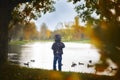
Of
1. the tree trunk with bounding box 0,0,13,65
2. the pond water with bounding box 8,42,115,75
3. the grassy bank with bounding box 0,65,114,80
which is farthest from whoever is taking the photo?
the pond water with bounding box 8,42,115,75

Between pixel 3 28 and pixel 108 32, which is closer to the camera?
pixel 108 32

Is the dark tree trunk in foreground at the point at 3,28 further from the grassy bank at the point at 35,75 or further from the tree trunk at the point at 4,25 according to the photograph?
the grassy bank at the point at 35,75

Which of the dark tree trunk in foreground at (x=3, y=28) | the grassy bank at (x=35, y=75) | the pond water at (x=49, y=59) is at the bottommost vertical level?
the pond water at (x=49, y=59)

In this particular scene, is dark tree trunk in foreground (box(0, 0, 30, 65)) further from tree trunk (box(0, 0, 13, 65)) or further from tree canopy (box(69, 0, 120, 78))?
tree canopy (box(69, 0, 120, 78))

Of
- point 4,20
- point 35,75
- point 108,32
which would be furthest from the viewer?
point 4,20

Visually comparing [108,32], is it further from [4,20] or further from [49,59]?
[49,59]

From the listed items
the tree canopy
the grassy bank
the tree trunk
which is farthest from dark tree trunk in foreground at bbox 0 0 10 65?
the tree canopy

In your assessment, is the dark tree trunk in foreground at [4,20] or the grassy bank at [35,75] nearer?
the grassy bank at [35,75]

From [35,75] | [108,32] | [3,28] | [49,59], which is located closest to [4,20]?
[3,28]

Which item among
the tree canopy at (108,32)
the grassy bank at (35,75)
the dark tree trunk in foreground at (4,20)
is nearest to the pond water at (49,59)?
the tree canopy at (108,32)

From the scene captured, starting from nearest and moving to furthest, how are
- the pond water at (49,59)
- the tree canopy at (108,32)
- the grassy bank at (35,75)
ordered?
the tree canopy at (108,32) < the grassy bank at (35,75) < the pond water at (49,59)

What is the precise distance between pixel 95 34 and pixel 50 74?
11971 mm

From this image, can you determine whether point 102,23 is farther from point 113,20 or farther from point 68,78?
point 68,78

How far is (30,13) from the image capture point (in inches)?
1030
